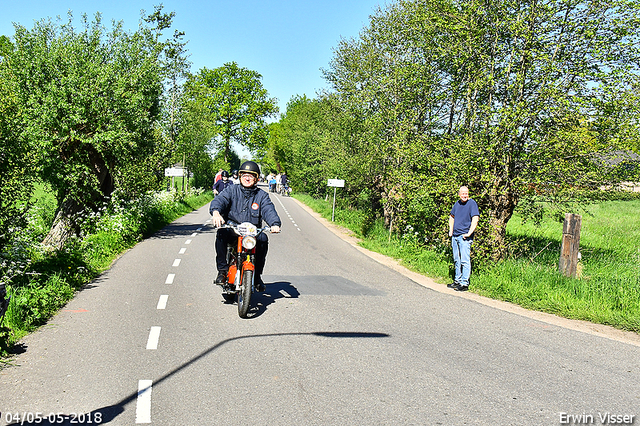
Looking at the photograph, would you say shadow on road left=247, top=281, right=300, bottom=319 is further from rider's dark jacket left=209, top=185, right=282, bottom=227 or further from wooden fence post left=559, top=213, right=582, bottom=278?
wooden fence post left=559, top=213, right=582, bottom=278

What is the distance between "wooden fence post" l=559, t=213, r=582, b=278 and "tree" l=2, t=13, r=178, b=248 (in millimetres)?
10406

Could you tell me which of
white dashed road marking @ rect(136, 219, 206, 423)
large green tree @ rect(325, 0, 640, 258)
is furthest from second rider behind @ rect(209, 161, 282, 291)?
large green tree @ rect(325, 0, 640, 258)

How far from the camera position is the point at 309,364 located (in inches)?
205

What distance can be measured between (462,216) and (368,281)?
218cm

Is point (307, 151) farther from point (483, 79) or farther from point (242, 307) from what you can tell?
point (242, 307)

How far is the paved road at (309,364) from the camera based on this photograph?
4113 millimetres

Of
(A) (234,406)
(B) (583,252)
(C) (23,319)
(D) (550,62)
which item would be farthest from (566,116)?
(C) (23,319)

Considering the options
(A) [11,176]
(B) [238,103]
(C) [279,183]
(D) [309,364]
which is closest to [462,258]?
(D) [309,364]

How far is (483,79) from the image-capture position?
1135cm

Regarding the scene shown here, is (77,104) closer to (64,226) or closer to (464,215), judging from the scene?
(64,226)

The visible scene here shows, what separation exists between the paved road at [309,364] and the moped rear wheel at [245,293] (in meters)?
0.14

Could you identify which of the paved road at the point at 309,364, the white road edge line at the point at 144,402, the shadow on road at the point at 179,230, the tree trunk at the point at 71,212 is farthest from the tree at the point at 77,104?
the white road edge line at the point at 144,402

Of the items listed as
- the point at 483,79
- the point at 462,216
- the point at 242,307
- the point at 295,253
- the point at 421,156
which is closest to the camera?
the point at 242,307

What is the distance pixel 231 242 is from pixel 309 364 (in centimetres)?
289
